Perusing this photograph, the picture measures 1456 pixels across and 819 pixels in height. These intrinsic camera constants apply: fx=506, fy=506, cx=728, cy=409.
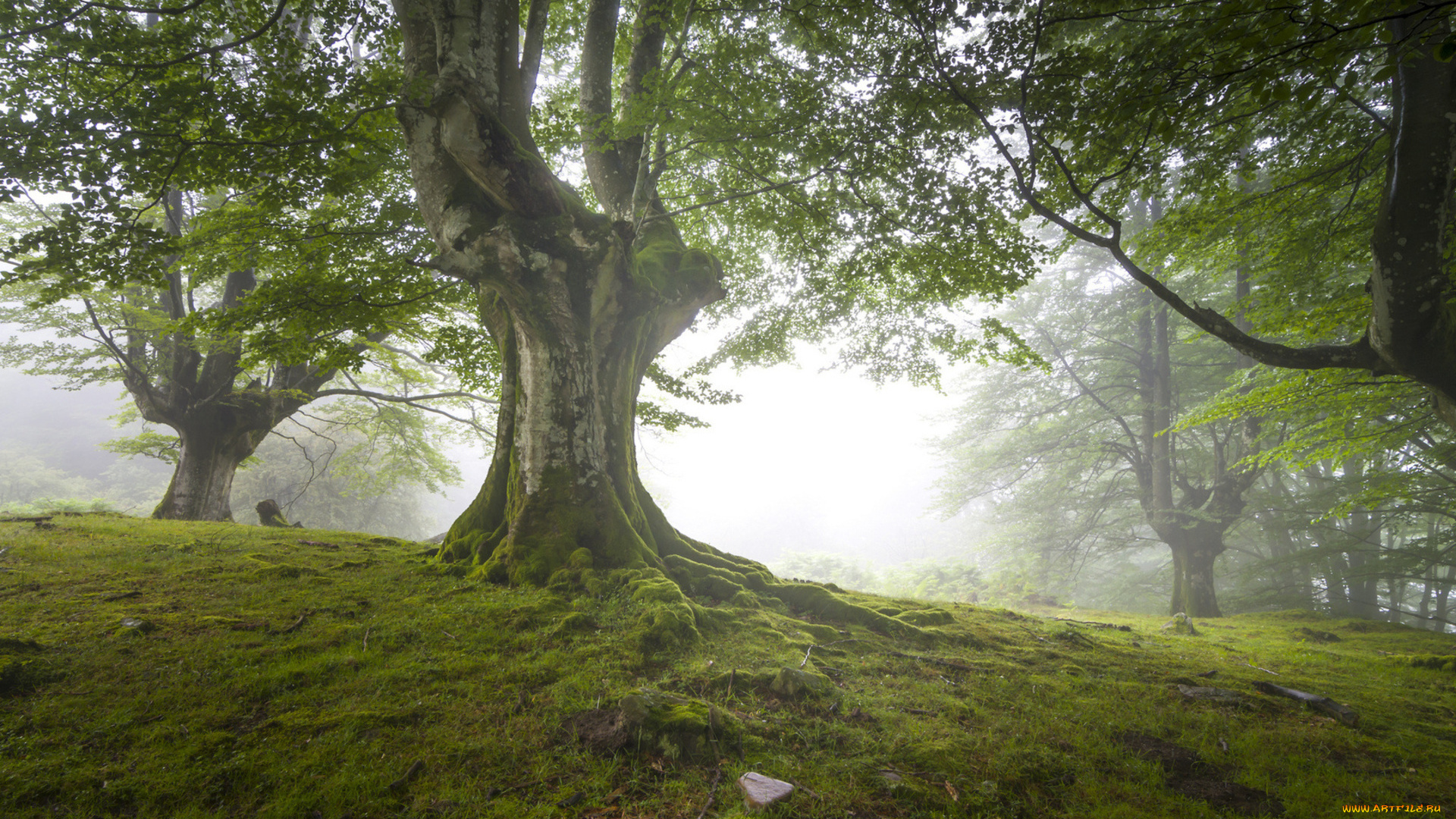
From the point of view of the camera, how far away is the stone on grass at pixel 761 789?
2094 mm

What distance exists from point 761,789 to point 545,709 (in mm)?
1243

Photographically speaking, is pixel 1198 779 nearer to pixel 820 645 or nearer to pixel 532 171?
pixel 820 645

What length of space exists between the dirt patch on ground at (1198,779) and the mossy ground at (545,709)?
0.06 meters

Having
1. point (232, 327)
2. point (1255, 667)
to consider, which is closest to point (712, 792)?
point (1255, 667)

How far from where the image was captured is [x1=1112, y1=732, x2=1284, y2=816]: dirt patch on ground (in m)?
2.36

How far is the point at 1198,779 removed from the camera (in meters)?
2.57

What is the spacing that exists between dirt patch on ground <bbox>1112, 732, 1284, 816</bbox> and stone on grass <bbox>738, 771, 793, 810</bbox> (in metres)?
1.97

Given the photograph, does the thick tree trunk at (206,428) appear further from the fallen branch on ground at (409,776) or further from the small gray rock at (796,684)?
the small gray rock at (796,684)

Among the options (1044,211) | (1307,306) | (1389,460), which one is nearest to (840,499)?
(1389,460)

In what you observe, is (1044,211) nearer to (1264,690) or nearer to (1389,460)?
(1264,690)

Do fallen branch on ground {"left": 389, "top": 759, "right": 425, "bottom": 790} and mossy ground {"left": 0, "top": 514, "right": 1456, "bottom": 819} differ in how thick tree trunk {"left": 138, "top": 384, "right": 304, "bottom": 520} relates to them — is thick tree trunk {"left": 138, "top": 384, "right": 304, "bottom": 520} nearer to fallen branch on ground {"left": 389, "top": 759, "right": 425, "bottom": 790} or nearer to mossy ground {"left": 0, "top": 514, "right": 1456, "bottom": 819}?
mossy ground {"left": 0, "top": 514, "right": 1456, "bottom": 819}

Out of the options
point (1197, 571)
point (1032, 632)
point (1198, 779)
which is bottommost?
point (1198, 779)

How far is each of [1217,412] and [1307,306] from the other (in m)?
1.97

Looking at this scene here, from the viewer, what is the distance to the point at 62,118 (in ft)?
12.3
